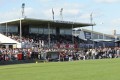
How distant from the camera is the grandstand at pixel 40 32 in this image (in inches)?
2299

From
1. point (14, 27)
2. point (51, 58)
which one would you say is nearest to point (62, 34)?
point (14, 27)

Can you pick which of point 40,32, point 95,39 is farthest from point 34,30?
point 95,39

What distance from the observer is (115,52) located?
179 feet

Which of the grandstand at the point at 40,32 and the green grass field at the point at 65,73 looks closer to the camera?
the green grass field at the point at 65,73

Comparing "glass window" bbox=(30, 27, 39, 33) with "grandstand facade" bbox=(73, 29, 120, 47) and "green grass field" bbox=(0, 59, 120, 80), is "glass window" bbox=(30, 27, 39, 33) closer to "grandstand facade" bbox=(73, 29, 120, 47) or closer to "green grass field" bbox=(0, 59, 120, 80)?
"grandstand facade" bbox=(73, 29, 120, 47)

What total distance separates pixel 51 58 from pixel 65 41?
1822 centimetres

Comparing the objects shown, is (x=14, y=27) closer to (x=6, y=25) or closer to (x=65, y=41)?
(x=6, y=25)

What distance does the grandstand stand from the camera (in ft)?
192

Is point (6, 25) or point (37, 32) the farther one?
point (37, 32)

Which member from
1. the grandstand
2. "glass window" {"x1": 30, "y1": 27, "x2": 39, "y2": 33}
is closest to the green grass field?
the grandstand

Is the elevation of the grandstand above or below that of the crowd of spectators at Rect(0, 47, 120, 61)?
above

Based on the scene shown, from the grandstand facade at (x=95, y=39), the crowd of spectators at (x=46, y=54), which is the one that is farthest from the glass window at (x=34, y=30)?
the crowd of spectators at (x=46, y=54)

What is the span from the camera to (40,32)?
6706cm

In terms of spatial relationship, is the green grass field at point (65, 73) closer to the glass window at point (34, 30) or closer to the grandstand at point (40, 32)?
the grandstand at point (40, 32)
